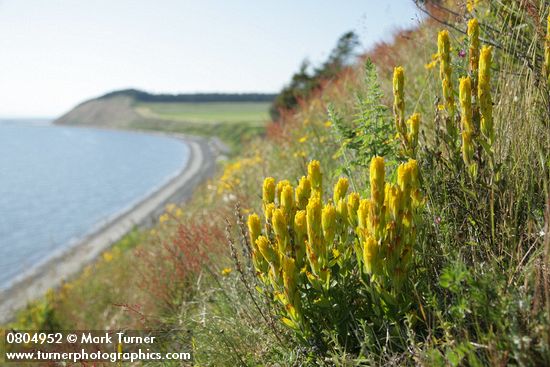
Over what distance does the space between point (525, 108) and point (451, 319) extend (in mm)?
1187

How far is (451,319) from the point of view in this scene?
2020 mm

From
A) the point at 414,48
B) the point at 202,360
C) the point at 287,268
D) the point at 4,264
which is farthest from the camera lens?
the point at 4,264

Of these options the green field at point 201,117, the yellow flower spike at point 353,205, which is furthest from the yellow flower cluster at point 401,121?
the green field at point 201,117

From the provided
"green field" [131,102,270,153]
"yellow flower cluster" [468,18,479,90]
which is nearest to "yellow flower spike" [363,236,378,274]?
"yellow flower cluster" [468,18,479,90]

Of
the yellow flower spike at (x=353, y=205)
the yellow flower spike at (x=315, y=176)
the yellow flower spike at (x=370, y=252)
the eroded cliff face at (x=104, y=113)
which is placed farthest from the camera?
the eroded cliff face at (x=104, y=113)

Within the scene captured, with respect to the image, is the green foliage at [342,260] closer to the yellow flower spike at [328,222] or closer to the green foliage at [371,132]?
the yellow flower spike at [328,222]

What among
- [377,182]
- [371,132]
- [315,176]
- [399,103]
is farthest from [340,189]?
[371,132]

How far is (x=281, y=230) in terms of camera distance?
1.98 metres

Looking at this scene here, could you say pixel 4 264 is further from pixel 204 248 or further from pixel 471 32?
pixel 471 32

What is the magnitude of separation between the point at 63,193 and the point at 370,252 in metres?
40.7

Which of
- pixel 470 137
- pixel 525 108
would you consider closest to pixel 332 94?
pixel 525 108

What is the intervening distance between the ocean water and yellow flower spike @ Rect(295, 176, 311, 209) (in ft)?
60.6

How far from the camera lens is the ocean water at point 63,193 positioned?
76.6 feet

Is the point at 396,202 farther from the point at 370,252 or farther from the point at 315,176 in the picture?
the point at 315,176
